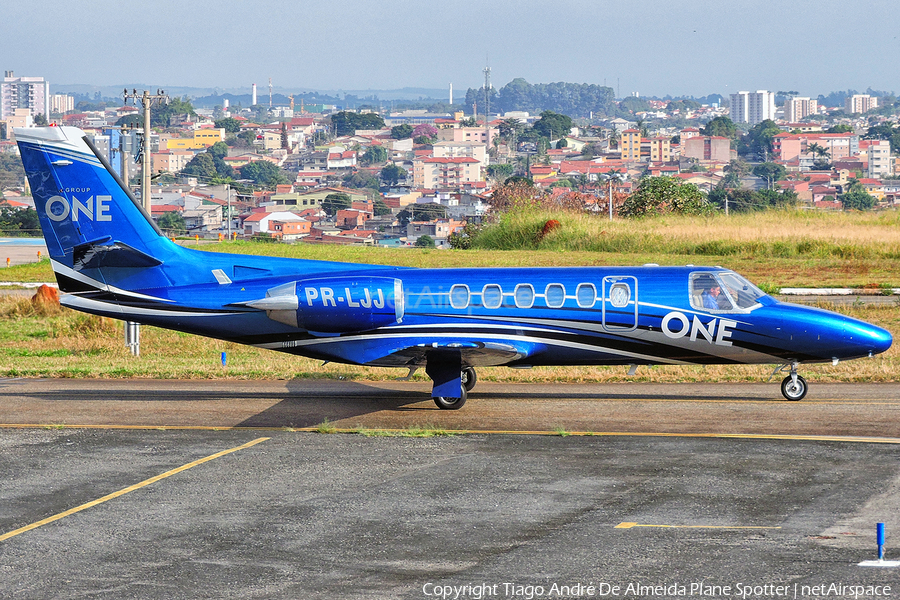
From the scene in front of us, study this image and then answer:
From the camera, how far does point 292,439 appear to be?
18047 mm

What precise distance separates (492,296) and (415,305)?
1432 mm

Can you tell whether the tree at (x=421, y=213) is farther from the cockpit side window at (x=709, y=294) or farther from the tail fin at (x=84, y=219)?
the cockpit side window at (x=709, y=294)

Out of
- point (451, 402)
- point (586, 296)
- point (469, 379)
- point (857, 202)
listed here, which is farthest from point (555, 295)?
point (857, 202)

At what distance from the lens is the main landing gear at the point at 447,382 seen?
19719 millimetres

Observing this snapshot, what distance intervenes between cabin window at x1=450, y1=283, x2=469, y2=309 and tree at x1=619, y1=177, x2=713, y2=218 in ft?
179

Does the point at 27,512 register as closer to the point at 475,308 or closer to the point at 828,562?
the point at 475,308

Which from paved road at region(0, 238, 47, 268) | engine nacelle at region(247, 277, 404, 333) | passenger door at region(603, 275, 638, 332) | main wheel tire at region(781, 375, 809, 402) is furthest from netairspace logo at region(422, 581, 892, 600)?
paved road at region(0, 238, 47, 268)

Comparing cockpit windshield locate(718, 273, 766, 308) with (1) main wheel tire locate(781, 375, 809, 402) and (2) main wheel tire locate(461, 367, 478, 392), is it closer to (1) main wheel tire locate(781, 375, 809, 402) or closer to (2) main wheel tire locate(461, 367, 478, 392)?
(1) main wheel tire locate(781, 375, 809, 402)

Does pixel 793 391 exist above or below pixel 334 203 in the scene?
below

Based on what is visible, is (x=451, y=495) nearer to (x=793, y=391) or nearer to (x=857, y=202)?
(x=793, y=391)

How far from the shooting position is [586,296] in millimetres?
19453

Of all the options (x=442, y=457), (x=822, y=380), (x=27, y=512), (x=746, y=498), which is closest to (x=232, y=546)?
(x=27, y=512)

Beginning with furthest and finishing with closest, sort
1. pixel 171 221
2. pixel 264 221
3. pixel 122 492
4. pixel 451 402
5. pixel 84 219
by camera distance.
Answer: pixel 264 221 → pixel 171 221 → pixel 84 219 → pixel 451 402 → pixel 122 492

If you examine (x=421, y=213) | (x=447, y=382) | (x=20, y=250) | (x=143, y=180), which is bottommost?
(x=447, y=382)
